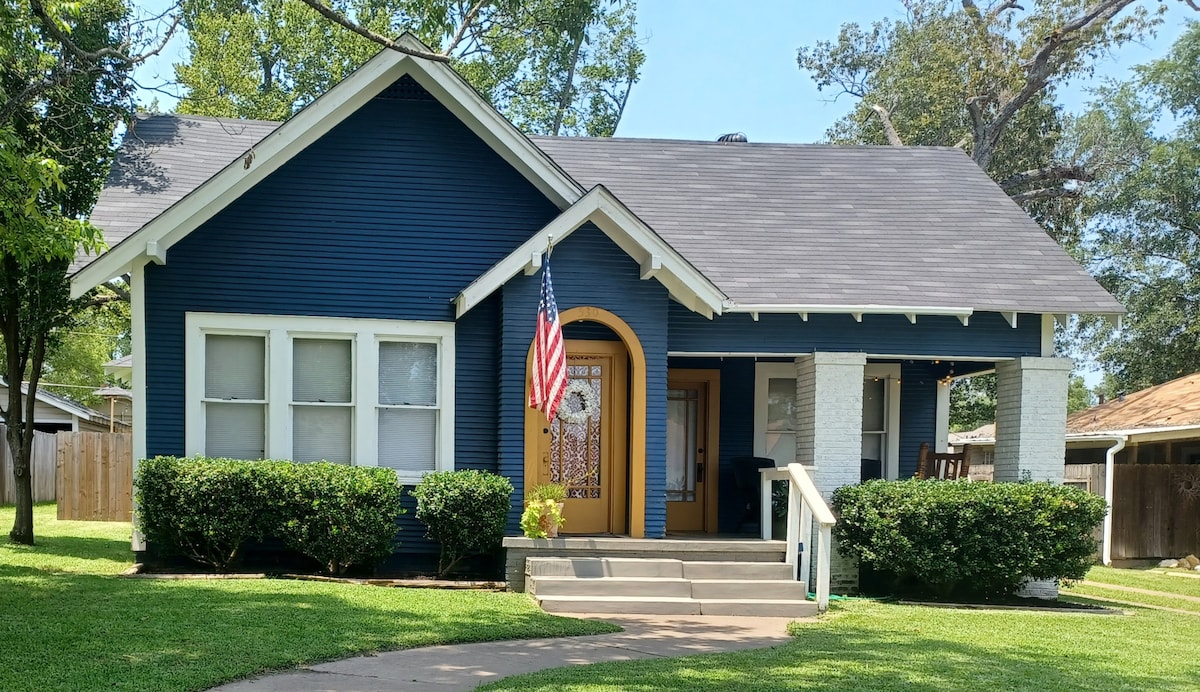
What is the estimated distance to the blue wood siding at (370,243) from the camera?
12.4 m

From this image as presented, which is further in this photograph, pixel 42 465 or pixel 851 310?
pixel 42 465

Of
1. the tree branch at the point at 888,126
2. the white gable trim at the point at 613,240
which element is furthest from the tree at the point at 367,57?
the white gable trim at the point at 613,240

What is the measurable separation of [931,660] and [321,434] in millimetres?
7151

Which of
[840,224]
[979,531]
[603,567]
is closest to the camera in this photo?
[603,567]

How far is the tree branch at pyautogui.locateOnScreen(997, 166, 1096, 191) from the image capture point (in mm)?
28672

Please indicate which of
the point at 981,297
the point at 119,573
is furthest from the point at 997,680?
the point at 119,573

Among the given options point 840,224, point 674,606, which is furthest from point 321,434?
point 840,224

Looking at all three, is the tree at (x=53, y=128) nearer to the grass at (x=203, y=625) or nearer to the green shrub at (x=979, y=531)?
the grass at (x=203, y=625)

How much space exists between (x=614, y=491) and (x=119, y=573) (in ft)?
17.6

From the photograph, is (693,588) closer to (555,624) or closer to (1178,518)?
(555,624)

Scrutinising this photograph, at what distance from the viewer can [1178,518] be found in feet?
67.3

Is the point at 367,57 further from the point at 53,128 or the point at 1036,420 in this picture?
the point at 1036,420

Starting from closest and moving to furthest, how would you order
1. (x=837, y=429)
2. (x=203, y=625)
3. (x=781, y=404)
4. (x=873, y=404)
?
(x=203, y=625) → (x=837, y=429) → (x=781, y=404) → (x=873, y=404)

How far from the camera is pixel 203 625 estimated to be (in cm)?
856
